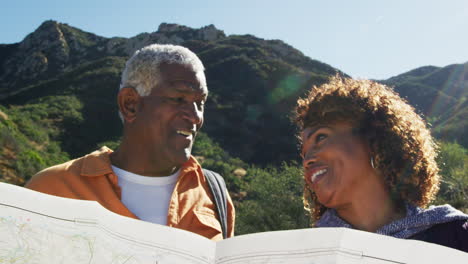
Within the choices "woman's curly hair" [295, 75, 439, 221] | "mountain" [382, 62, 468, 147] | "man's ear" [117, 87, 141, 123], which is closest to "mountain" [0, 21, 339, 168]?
"mountain" [382, 62, 468, 147]

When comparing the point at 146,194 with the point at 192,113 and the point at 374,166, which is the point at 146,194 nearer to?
the point at 192,113

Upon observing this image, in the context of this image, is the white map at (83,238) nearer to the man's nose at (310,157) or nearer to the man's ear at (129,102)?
the man's nose at (310,157)

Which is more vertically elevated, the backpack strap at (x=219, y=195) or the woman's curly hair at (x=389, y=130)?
the woman's curly hair at (x=389, y=130)

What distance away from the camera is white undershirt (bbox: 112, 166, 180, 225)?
1.95 m

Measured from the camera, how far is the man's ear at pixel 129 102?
2146 mm

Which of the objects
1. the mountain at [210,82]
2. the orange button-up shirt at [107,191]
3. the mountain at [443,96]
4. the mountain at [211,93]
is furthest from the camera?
the mountain at [210,82]

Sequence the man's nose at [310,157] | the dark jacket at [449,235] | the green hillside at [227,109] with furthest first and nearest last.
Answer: the green hillside at [227,109], the man's nose at [310,157], the dark jacket at [449,235]

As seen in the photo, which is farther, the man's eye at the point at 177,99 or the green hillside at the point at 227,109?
the green hillside at the point at 227,109

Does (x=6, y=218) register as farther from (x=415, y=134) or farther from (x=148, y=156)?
(x=415, y=134)

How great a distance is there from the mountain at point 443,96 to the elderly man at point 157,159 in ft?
103

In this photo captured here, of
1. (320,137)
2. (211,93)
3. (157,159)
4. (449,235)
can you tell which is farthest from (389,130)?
(211,93)

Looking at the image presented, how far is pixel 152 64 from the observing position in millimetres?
2090

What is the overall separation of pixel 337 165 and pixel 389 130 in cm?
28

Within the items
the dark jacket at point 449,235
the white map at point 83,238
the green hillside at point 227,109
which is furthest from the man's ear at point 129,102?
the green hillside at point 227,109
